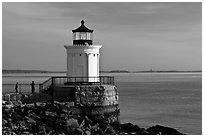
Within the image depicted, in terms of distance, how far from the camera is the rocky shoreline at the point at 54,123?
10.2 metres

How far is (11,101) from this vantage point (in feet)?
42.6

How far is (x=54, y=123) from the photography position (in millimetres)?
11234

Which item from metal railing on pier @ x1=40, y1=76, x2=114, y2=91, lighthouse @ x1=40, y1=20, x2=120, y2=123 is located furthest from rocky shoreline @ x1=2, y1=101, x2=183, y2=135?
metal railing on pier @ x1=40, y1=76, x2=114, y2=91

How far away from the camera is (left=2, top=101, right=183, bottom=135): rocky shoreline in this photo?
33.5ft

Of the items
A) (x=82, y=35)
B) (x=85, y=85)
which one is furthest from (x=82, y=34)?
(x=85, y=85)

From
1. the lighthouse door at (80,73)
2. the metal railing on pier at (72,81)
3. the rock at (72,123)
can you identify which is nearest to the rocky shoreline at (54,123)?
the rock at (72,123)

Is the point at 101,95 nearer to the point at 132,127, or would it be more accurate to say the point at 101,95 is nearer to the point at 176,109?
the point at 132,127

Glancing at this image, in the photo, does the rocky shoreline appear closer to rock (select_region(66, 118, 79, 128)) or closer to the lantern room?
rock (select_region(66, 118, 79, 128))

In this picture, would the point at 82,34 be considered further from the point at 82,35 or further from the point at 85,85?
the point at 85,85

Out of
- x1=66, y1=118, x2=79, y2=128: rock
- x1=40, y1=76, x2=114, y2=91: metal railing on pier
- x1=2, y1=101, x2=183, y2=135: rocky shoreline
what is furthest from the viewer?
x1=40, y1=76, x2=114, y2=91: metal railing on pier

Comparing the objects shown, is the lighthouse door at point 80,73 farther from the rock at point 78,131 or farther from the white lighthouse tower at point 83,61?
the rock at point 78,131

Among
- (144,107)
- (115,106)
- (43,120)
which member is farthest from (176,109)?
(43,120)

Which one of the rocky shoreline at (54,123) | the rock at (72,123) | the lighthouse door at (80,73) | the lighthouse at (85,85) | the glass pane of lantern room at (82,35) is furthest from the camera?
the glass pane of lantern room at (82,35)

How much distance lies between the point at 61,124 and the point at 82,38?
4.94 metres
